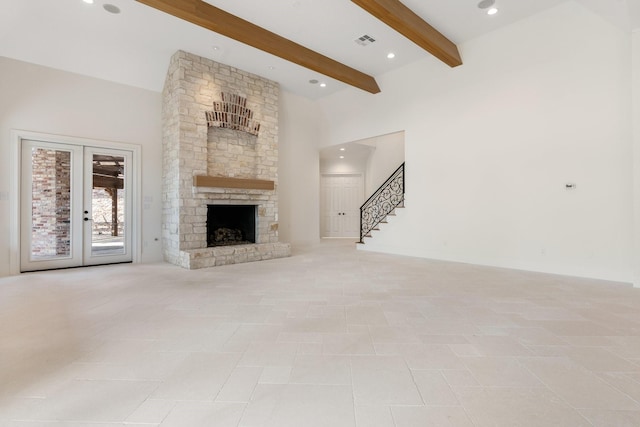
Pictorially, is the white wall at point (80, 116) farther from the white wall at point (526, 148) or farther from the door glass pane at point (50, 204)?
the white wall at point (526, 148)

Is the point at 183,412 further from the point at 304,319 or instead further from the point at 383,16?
the point at 383,16

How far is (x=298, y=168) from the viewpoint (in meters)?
7.99

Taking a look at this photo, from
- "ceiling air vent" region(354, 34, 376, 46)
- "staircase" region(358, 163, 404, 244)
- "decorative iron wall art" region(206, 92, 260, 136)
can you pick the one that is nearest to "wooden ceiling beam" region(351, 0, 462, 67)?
"ceiling air vent" region(354, 34, 376, 46)

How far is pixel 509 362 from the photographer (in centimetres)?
192

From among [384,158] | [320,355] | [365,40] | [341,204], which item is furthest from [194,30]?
[341,204]

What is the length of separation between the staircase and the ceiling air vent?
2.95m

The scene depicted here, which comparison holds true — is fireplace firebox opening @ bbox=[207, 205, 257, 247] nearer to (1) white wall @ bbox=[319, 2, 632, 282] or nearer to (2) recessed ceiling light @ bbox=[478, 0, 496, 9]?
(1) white wall @ bbox=[319, 2, 632, 282]

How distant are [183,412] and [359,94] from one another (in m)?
7.30

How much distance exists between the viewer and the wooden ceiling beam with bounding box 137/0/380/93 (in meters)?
3.97

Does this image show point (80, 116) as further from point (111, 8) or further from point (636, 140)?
point (636, 140)

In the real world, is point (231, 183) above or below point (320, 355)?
above

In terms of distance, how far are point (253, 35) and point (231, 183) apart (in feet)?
8.67

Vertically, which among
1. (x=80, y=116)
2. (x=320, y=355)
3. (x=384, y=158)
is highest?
(x=384, y=158)

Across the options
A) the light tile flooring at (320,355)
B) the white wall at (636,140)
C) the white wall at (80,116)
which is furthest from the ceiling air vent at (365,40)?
the light tile flooring at (320,355)
